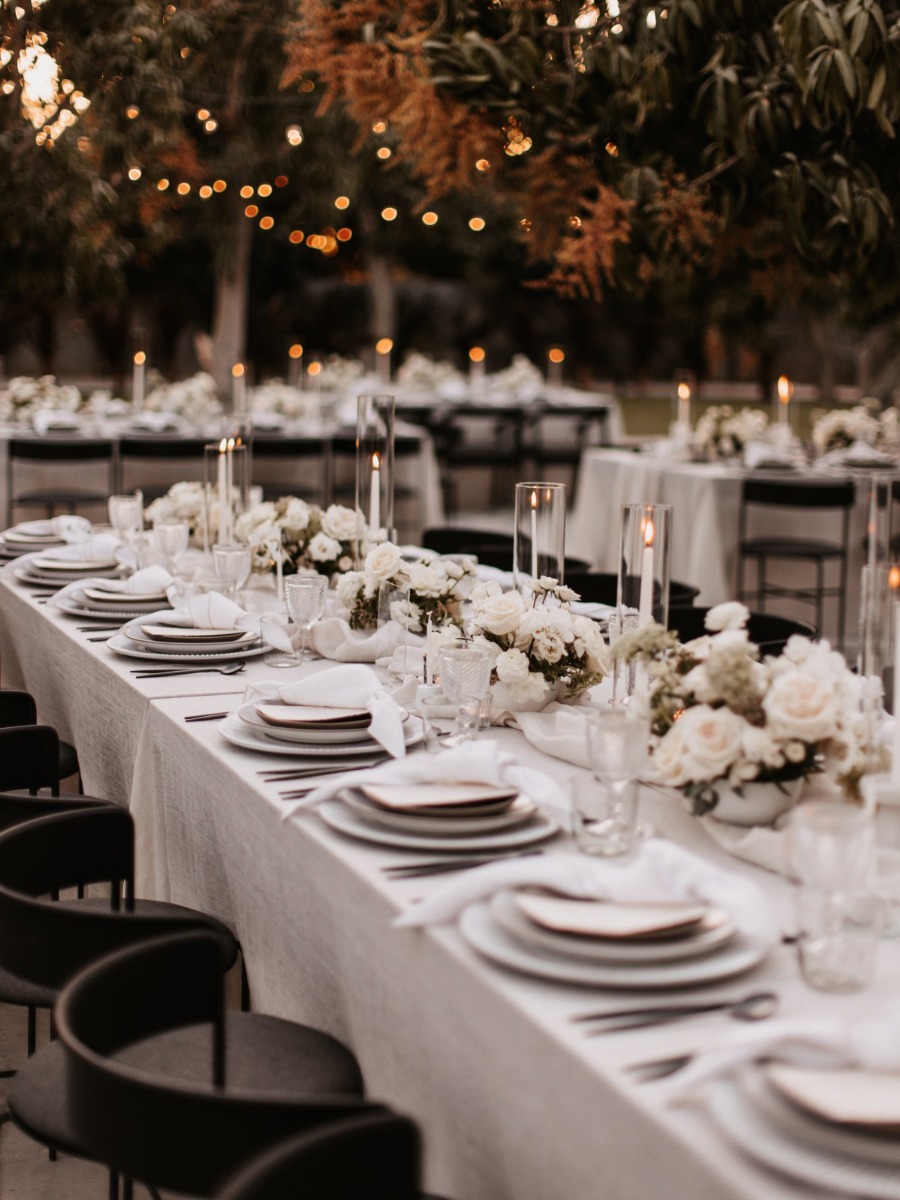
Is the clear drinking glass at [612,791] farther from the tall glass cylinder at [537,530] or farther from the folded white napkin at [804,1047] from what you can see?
the tall glass cylinder at [537,530]

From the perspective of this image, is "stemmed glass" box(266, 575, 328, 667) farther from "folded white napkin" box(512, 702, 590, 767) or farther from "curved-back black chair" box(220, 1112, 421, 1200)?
"curved-back black chair" box(220, 1112, 421, 1200)

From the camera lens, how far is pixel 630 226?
4.88 metres

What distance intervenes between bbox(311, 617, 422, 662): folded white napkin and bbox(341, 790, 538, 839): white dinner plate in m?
1.00

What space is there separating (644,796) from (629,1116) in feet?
2.98

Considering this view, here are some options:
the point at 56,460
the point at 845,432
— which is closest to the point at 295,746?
the point at 845,432

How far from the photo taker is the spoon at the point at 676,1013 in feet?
4.81

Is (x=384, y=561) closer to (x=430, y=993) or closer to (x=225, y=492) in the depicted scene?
(x=225, y=492)

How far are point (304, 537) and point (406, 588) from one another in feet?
3.21

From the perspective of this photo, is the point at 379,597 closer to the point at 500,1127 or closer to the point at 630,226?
the point at 500,1127

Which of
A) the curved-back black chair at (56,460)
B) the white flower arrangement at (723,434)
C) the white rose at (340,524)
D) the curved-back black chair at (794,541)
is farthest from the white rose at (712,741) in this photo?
the curved-back black chair at (56,460)

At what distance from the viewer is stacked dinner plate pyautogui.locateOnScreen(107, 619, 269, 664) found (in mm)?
3086

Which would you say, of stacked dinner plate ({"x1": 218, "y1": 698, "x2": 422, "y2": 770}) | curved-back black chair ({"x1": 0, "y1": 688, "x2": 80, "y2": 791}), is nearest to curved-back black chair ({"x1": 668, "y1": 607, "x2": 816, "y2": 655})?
stacked dinner plate ({"x1": 218, "y1": 698, "x2": 422, "y2": 770})

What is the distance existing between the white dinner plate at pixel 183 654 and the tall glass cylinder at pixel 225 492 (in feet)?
2.31

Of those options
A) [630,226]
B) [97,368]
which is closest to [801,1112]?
[630,226]
